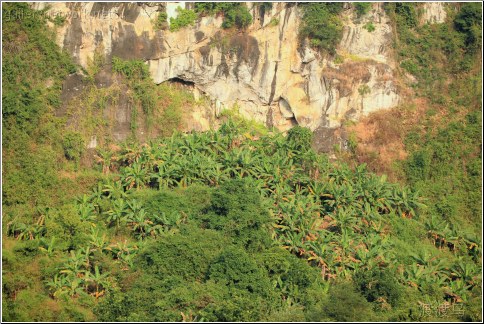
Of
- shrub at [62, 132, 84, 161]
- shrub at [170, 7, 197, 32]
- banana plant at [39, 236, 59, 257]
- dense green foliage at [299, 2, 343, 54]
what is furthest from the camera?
shrub at [170, 7, 197, 32]

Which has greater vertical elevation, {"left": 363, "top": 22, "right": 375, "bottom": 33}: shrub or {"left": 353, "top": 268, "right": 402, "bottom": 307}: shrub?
{"left": 363, "top": 22, "right": 375, "bottom": 33}: shrub

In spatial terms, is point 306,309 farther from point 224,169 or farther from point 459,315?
point 224,169

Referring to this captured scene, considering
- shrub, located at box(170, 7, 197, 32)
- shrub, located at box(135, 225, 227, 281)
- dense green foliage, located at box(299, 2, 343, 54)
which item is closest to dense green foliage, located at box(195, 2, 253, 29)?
shrub, located at box(170, 7, 197, 32)

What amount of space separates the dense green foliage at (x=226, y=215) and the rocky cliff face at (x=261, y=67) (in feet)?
2.66

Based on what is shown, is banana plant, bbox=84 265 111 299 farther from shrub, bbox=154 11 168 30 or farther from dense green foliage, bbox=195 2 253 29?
dense green foliage, bbox=195 2 253 29

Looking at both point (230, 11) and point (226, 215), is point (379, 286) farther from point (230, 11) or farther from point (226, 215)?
point (230, 11)

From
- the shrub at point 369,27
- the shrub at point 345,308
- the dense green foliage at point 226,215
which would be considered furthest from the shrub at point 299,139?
the shrub at point 345,308

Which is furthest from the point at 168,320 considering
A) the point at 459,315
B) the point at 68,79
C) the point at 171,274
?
the point at 68,79

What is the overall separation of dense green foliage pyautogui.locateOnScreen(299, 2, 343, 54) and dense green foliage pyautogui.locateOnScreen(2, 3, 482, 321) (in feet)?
0.50

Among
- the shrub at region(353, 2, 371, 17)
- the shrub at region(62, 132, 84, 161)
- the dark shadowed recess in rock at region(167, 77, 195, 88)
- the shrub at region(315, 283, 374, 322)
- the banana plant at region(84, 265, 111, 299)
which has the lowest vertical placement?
the shrub at region(315, 283, 374, 322)

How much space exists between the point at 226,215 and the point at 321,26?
9.03 meters

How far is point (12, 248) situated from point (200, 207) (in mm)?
5179

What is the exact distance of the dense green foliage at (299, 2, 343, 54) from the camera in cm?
3647

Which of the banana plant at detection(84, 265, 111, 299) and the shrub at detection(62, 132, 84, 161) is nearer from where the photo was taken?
the banana plant at detection(84, 265, 111, 299)
